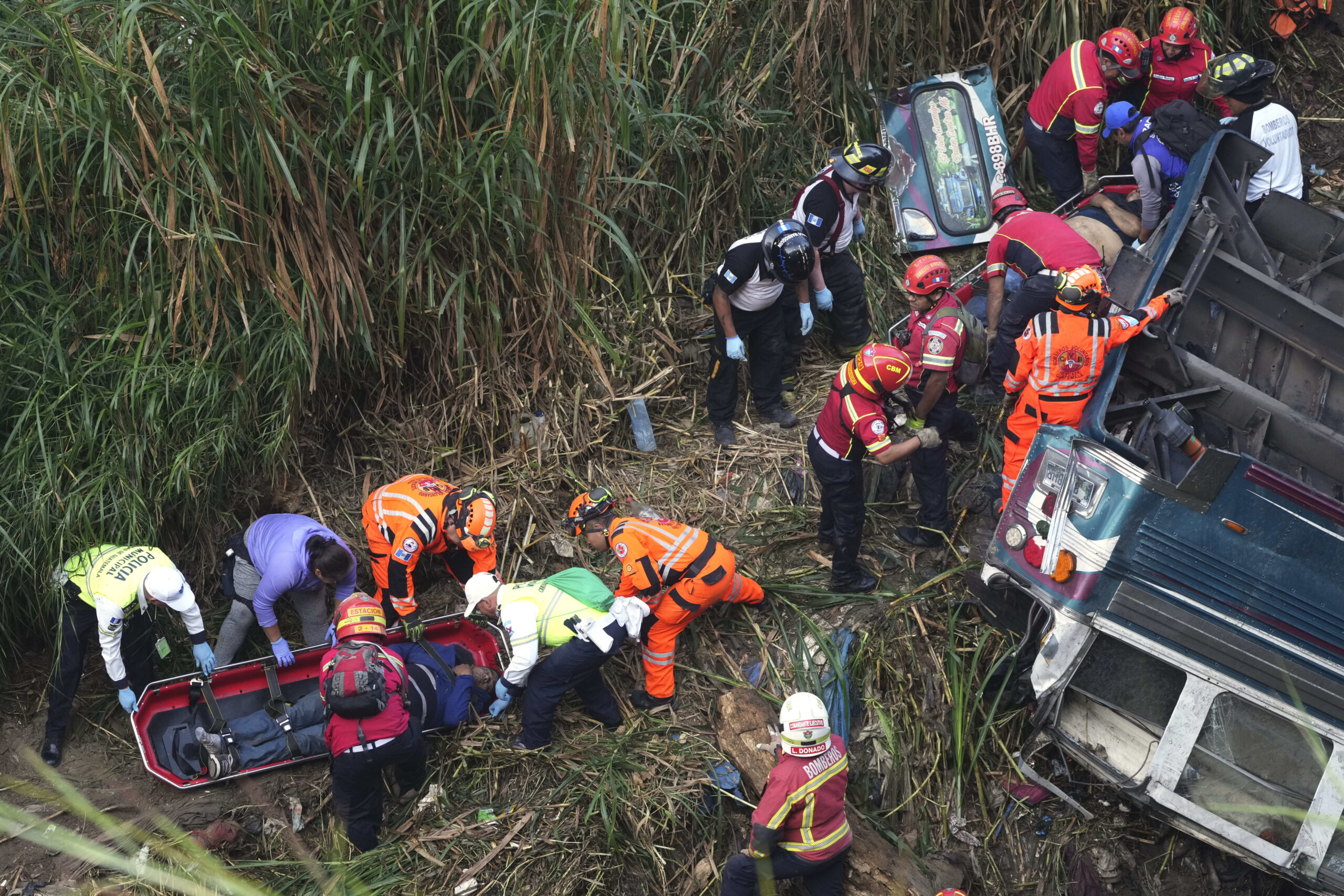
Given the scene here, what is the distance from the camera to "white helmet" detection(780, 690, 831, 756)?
465 centimetres

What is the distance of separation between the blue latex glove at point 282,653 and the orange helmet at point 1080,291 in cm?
458

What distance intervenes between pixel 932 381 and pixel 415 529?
295 centimetres

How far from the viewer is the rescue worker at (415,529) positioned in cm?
587

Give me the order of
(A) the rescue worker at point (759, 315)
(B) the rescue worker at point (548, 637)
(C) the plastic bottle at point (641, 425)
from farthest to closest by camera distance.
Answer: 1. (C) the plastic bottle at point (641, 425)
2. (A) the rescue worker at point (759, 315)
3. (B) the rescue worker at point (548, 637)

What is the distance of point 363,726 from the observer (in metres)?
5.11

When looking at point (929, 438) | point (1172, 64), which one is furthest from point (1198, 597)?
point (1172, 64)

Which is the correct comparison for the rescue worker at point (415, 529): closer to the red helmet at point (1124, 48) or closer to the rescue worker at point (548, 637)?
the rescue worker at point (548, 637)

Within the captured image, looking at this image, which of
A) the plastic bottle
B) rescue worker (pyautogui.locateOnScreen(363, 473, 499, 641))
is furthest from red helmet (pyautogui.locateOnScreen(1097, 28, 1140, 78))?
rescue worker (pyautogui.locateOnScreen(363, 473, 499, 641))

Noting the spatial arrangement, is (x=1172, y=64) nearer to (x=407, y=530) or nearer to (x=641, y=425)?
(x=641, y=425)

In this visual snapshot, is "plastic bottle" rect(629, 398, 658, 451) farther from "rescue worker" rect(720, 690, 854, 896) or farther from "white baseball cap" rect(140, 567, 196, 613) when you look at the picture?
"white baseball cap" rect(140, 567, 196, 613)

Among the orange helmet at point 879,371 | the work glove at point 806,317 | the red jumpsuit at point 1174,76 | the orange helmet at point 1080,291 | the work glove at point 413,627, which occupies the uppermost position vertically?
the red jumpsuit at point 1174,76

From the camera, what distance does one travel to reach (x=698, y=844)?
5242 millimetres

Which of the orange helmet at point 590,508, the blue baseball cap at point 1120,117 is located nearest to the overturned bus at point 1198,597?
the orange helmet at point 590,508

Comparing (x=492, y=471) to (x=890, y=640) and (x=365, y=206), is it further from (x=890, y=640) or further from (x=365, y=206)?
(x=890, y=640)
